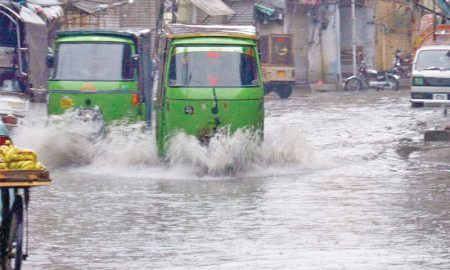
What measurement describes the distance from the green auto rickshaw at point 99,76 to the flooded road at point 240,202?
1.48 ft

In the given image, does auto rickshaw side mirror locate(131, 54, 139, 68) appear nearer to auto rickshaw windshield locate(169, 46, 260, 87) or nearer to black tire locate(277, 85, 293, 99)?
auto rickshaw windshield locate(169, 46, 260, 87)

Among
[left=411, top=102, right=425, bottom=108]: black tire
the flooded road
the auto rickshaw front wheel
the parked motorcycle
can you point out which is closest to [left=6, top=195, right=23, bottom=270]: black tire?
the flooded road

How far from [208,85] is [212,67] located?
1.07 feet

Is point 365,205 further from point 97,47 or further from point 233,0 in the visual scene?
point 233,0

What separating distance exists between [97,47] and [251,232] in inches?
379

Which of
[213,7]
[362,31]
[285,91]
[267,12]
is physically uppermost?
[213,7]

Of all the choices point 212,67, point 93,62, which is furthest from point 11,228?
point 93,62

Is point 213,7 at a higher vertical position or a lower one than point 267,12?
higher

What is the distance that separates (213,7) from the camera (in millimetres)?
45719

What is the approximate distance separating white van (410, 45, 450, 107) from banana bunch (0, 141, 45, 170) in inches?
930

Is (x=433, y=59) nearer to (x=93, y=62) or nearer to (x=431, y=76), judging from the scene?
(x=431, y=76)

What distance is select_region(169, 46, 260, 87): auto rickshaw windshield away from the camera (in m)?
18.1

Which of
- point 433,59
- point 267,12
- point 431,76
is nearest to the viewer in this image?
point 431,76

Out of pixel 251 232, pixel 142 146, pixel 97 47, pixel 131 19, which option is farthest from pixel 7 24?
pixel 251 232
